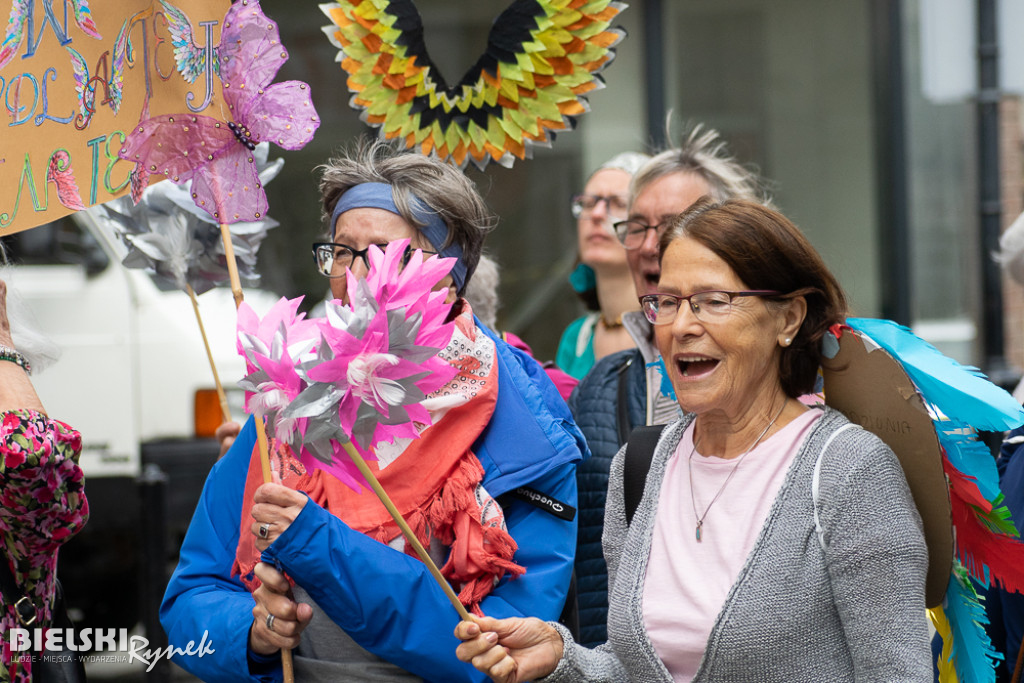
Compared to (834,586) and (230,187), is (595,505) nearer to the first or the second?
(834,586)

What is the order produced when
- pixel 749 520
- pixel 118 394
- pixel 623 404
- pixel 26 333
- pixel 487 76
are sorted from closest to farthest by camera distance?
pixel 749 520
pixel 26 333
pixel 487 76
pixel 623 404
pixel 118 394

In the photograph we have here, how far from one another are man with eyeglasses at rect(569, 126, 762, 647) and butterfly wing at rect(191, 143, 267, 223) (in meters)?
1.03

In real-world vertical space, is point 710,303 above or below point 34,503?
above

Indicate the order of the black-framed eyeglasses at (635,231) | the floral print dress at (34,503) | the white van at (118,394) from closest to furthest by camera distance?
the floral print dress at (34,503) → the black-framed eyeglasses at (635,231) → the white van at (118,394)

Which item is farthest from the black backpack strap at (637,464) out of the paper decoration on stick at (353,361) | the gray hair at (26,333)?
the gray hair at (26,333)

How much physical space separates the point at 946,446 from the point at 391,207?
118 cm

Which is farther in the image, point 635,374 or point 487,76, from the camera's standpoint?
point 635,374

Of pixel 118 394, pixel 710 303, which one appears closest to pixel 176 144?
pixel 710 303

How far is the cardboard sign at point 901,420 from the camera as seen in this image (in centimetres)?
191

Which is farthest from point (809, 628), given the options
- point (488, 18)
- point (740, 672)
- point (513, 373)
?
point (488, 18)

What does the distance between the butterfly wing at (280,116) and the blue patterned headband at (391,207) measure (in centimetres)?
15

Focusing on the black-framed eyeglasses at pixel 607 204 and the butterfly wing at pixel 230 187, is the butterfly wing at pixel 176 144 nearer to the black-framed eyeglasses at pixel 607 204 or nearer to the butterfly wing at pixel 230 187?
the butterfly wing at pixel 230 187

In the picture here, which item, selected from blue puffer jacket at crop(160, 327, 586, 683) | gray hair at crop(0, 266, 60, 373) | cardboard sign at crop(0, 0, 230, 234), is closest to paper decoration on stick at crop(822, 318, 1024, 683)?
blue puffer jacket at crop(160, 327, 586, 683)

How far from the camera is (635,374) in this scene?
3.00 metres
